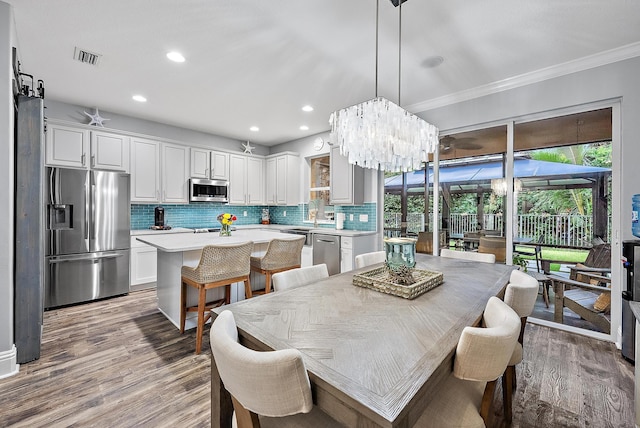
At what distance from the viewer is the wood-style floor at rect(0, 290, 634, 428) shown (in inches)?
66.9

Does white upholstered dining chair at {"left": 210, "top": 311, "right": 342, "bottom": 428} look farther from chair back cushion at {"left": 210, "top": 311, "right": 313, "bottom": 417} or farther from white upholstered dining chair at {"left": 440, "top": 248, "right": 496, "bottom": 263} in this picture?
white upholstered dining chair at {"left": 440, "top": 248, "right": 496, "bottom": 263}

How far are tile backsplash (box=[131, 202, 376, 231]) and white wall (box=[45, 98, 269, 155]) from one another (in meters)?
1.16

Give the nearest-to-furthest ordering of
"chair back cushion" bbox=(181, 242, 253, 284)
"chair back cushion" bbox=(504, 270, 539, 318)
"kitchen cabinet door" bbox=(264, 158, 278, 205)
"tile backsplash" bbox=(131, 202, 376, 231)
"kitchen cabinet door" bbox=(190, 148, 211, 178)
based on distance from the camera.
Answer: "chair back cushion" bbox=(504, 270, 539, 318) → "chair back cushion" bbox=(181, 242, 253, 284) → "tile backsplash" bbox=(131, 202, 376, 231) → "kitchen cabinet door" bbox=(190, 148, 211, 178) → "kitchen cabinet door" bbox=(264, 158, 278, 205)

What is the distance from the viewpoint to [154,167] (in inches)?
177

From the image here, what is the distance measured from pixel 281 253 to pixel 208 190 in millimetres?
2689

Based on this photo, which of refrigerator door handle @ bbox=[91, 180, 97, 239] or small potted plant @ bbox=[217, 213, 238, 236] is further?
refrigerator door handle @ bbox=[91, 180, 97, 239]

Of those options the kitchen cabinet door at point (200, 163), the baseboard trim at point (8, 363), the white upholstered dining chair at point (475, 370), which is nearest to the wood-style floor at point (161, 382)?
the baseboard trim at point (8, 363)

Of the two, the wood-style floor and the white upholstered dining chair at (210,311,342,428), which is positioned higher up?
the white upholstered dining chair at (210,311,342,428)

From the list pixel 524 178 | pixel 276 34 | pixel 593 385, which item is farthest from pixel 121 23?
pixel 593 385

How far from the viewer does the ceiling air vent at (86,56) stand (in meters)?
2.64

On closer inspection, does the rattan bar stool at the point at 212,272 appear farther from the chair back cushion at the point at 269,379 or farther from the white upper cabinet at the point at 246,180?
the white upper cabinet at the point at 246,180

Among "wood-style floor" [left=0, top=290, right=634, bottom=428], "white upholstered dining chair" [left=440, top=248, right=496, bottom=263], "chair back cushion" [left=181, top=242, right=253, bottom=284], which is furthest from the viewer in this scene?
"white upholstered dining chair" [left=440, top=248, right=496, bottom=263]

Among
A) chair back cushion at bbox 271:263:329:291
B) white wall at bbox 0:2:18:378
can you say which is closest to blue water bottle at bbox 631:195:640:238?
chair back cushion at bbox 271:263:329:291

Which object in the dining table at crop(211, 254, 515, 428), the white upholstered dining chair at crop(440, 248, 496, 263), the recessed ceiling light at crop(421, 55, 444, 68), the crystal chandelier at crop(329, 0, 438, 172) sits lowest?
the dining table at crop(211, 254, 515, 428)
